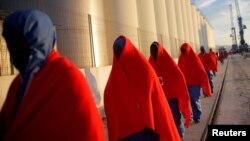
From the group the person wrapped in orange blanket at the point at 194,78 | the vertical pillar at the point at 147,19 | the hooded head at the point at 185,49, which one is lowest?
the person wrapped in orange blanket at the point at 194,78

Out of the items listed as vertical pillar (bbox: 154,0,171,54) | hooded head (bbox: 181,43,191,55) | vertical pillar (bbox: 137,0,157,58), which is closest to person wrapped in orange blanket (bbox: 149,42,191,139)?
hooded head (bbox: 181,43,191,55)

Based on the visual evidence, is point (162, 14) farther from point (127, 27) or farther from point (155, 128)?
point (155, 128)

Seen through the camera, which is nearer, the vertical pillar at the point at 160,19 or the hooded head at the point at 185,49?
the hooded head at the point at 185,49

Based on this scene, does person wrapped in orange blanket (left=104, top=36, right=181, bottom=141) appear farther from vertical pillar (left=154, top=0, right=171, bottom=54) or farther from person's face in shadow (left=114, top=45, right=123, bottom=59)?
vertical pillar (left=154, top=0, right=171, bottom=54)

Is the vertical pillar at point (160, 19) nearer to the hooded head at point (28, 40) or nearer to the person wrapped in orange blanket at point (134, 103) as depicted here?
the person wrapped in orange blanket at point (134, 103)

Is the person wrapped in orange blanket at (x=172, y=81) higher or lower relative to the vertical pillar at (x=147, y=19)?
lower

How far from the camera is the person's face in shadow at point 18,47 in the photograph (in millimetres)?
2182

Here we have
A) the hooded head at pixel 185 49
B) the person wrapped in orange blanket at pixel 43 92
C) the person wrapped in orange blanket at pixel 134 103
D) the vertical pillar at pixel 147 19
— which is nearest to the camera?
the person wrapped in orange blanket at pixel 43 92

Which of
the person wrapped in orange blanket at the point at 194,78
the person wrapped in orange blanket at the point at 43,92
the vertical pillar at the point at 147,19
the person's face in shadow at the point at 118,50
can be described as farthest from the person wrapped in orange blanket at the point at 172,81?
the vertical pillar at the point at 147,19

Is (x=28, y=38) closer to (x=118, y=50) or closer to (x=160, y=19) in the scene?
(x=118, y=50)

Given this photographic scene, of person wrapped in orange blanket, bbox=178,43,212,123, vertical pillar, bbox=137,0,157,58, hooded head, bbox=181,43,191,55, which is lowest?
person wrapped in orange blanket, bbox=178,43,212,123

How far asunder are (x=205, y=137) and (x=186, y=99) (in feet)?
3.79

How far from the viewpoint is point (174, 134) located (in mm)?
3770

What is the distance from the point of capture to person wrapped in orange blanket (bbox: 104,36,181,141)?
12.4 ft
